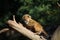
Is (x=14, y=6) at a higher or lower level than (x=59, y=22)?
higher

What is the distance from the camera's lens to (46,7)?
5461mm

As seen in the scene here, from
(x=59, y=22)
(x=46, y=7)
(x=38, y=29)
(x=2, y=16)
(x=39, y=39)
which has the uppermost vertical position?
(x=2, y=16)

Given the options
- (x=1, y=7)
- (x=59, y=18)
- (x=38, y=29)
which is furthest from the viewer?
(x=1, y=7)

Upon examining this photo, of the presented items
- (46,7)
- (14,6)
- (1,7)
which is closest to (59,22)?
(46,7)

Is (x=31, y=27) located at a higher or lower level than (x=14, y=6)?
lower

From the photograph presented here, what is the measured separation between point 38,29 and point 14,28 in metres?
0.91

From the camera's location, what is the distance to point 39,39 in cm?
410

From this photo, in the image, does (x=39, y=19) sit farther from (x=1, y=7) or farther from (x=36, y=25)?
(x=1, y=7)

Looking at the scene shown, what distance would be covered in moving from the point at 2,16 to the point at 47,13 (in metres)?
1.99

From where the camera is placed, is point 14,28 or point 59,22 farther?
point 59,22

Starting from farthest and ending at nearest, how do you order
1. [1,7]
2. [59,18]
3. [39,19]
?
[1,7], [39,19], [59,18]

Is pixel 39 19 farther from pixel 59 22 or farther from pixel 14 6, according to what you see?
pixel 14 6

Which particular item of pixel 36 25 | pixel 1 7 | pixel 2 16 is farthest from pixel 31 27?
pixel 1 7

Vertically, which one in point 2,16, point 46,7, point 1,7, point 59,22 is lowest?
point 59,22
